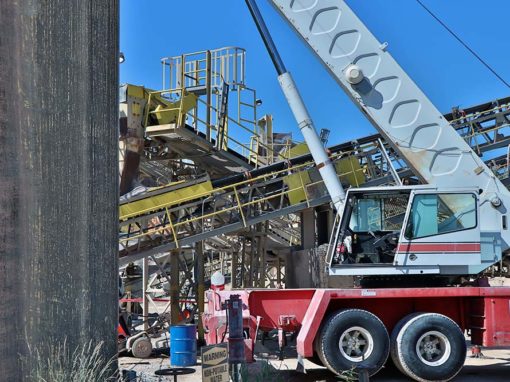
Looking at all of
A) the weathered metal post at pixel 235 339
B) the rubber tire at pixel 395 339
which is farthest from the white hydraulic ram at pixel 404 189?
the weathered metal post at pixel 235 339

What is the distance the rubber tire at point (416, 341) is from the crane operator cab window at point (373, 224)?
1217 mm

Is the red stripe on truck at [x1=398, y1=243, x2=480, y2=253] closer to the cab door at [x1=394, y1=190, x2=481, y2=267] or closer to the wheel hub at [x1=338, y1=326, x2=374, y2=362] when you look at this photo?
the cab door at [x1=394, y1=190, x2=481, y2=267]

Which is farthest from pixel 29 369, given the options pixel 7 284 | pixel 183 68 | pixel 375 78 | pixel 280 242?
pixel 280 242

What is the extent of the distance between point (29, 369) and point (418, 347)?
20.0 ft

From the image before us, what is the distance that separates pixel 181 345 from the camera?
39.1ft

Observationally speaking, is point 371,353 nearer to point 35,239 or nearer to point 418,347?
point 418,347

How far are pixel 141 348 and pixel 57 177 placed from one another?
26.4ft

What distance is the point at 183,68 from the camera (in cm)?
1659

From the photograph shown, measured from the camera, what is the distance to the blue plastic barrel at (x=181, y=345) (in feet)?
39.0

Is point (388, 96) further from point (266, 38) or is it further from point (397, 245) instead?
point (266, 38)

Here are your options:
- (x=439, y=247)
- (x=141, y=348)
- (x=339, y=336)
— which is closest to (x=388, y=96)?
(x=439, y=247)

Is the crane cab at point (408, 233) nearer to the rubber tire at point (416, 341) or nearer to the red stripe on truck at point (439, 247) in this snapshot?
the red stripe on truck at point (439, 247)

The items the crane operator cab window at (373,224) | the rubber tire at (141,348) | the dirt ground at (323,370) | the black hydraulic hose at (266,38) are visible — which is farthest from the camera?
the rubber tire at (141,348)

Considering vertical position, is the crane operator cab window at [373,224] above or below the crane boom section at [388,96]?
below
